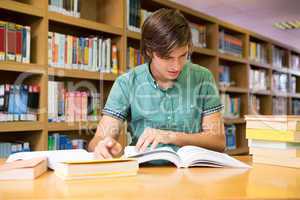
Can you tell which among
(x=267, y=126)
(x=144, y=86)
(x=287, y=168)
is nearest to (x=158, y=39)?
(x=144, y=86)

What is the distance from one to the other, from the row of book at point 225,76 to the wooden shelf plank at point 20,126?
8.05 ft

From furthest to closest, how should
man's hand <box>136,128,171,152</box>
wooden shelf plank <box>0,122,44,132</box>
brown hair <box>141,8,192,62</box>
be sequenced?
wooden shelf plank <box>0,122,44,132</box> < brown hair <box>141,8,192,62</box> < man's hand <box>136,128,171,152</box>

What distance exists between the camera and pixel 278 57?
5.52 metres

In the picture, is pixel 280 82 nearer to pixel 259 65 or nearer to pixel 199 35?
pixel 259 65

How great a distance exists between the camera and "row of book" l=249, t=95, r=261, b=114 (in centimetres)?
472

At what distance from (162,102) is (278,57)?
171 inches

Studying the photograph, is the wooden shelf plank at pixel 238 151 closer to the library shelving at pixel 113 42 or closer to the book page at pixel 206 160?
the library shelving at pixel 113 42

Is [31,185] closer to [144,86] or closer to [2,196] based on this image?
[2,196]

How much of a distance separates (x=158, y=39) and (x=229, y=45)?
2.94 metres

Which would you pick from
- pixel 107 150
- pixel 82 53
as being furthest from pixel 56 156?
pixel 82 53

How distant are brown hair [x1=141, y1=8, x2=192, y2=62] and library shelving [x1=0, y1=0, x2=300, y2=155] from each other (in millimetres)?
985

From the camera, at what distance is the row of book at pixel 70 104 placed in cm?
237

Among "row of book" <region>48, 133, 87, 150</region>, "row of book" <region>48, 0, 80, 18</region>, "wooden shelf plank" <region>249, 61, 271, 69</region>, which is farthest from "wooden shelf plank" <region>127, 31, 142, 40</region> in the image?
"wooden shelf plank" <region>249, 61, 271, 69</region>

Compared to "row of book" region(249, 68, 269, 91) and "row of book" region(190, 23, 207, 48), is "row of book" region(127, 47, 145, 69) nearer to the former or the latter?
"row of book" region(190, 23, 207, 48)
